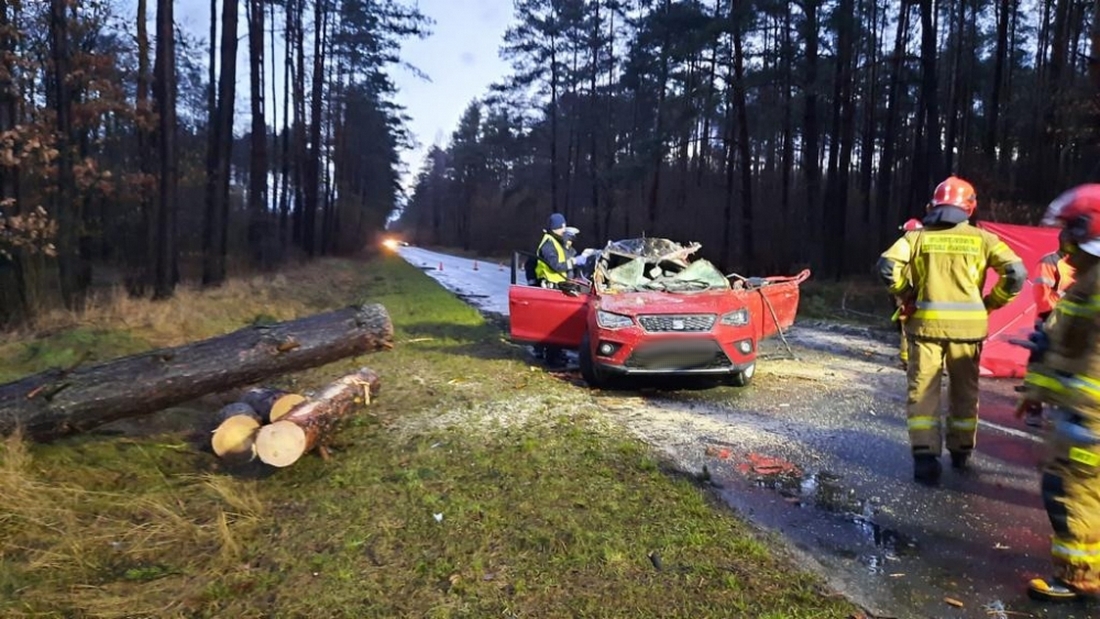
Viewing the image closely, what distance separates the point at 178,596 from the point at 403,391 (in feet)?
14.6

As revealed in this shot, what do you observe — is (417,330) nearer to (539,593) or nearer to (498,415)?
(498,415)

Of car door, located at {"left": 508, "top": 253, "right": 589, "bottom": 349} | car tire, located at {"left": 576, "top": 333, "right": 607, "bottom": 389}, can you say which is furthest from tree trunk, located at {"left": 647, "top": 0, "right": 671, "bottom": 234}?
car tire, located at {"left": 576, "top": 333, "right": 607, "bottom": 389}

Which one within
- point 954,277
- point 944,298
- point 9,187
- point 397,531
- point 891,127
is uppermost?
point 891,127

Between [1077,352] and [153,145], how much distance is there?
2066 centimetres

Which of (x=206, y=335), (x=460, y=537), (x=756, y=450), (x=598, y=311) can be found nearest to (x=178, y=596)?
(x=460, y=537)

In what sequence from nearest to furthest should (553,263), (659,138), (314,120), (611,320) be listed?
(611,320), (553,263), (659,138), (314,120)

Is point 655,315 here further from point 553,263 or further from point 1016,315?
point 1016,315

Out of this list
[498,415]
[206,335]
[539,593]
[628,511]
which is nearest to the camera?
[539,593]

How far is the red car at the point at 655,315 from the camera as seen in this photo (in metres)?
7.52

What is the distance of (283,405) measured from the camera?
616 centimetres

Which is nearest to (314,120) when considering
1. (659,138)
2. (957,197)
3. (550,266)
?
(659,138)

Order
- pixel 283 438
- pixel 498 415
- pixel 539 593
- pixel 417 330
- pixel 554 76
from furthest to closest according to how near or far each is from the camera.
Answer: pixel 554 76 → pixel 417 330 → pixel 498 415 → pixel 283 438 → pixel 539 593

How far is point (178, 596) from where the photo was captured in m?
3.47

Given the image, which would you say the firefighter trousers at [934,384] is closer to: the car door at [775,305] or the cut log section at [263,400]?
the car door at [775,305]
